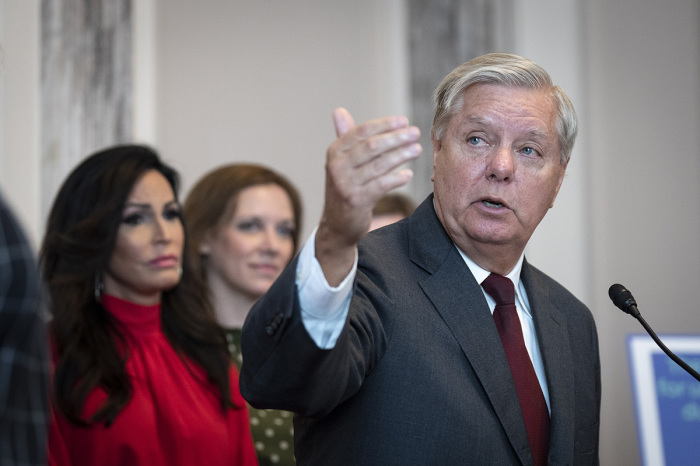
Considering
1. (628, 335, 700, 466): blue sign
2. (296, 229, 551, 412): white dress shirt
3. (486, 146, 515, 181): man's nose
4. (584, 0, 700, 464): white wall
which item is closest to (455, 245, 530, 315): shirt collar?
(486, 146, 515, 181): man's nose

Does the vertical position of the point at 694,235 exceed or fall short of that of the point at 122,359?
it exceeds it

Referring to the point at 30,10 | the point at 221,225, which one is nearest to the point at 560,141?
the point at 221,225

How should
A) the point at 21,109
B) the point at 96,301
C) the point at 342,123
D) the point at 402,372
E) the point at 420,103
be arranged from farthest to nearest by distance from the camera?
1. the point at 420,103
2. the point at 21,109
3. the point at 96,301
4. the point at 402,372
5. the point at 342,123

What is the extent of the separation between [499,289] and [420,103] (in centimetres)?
301

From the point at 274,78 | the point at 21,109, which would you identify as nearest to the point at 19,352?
the point at 21,109

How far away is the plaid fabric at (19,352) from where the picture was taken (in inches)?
30.4

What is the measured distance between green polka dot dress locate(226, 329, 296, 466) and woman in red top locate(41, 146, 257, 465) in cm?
16

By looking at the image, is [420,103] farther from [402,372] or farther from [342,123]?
[342,123]

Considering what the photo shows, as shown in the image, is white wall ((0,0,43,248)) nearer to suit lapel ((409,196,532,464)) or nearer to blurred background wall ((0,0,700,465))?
blurred background wall ((0,0,700,465))

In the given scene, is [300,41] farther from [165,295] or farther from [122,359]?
[122,359]

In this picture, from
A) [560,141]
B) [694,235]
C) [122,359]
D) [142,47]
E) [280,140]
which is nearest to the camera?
[560,141]

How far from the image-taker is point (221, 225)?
3385mm

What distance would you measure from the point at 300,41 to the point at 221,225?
5.75ft

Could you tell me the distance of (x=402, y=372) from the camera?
151cm
